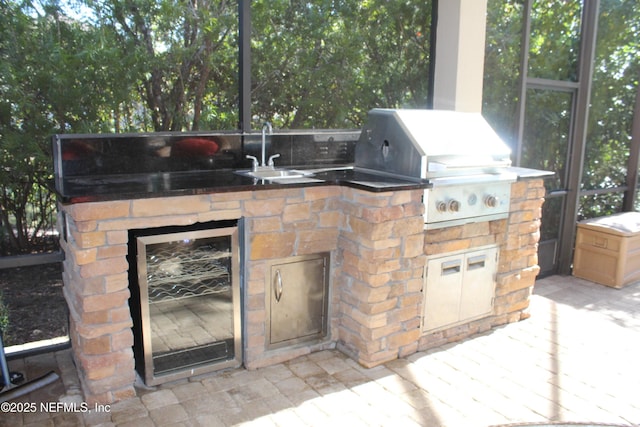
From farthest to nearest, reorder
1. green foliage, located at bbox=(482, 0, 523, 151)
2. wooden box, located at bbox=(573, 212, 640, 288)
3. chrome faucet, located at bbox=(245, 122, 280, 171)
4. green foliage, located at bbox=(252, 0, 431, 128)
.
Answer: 1. wooden box, located at bbox=(573, 212, 640, 288)
2. green foliage, located at bbox=(482, 0, 523, 151)
3. green foliage, located at bbox=(252, 0, 431, 128)
4. chrome faucet, located at bbox=(245, 122, 280, 171)

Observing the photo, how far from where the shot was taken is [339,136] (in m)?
3.98

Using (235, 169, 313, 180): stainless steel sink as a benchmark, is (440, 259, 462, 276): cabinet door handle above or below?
below

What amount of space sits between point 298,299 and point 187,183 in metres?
0.96

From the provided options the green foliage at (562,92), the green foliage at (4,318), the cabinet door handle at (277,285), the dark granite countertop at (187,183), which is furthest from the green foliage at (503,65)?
the green foliage at (4,318)

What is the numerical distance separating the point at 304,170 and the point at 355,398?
1.55 meters

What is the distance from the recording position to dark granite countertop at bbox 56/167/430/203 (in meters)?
2.56

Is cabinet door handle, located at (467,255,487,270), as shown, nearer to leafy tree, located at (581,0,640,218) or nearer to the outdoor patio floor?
the outdoor patio floor

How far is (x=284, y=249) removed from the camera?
3.09m

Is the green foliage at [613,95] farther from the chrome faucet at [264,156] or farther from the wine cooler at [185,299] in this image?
the wine cooler at [185,299]

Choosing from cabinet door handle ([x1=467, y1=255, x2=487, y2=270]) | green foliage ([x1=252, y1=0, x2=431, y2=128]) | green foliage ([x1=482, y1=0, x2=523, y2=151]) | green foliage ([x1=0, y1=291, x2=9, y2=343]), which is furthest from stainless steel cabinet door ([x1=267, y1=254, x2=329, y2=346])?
green foliage ([x1=482, y1=0, x2=523, y2=151])

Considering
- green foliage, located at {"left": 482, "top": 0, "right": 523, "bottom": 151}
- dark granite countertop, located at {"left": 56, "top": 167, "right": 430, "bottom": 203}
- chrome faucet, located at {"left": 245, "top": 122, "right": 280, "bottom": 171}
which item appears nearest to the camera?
dark granite countertop, located at {"left": 56, "top": 167, "right": 430, "bottom": 203}

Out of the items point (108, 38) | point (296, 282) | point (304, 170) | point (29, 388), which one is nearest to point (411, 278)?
point (296, 282)

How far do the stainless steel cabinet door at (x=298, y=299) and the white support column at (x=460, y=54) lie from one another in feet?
6.36

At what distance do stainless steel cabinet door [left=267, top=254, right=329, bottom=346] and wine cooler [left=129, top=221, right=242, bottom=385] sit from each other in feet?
0.75
